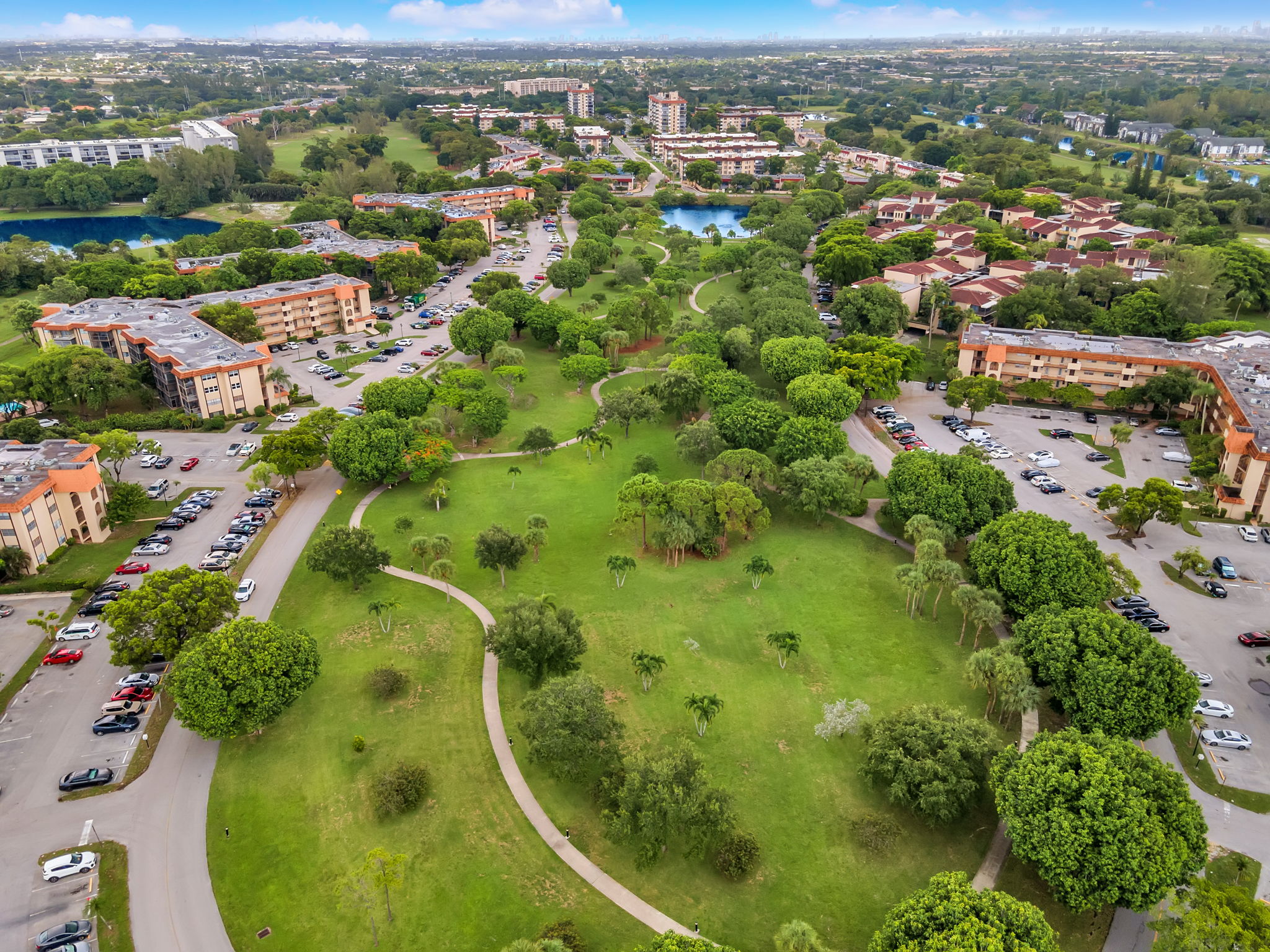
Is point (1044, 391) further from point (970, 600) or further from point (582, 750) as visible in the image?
point (582, 750)

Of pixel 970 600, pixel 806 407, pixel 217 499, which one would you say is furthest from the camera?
pixel 806 407

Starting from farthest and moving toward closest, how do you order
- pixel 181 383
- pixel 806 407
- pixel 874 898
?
pixel 181 383 → pixel 806 407 → pixel 874 898

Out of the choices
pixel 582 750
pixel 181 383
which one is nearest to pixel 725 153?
pixel 181 383

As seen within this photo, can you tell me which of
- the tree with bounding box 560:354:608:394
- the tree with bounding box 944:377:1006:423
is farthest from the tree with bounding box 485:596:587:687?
the tree with bounding box 944:377:1006:423

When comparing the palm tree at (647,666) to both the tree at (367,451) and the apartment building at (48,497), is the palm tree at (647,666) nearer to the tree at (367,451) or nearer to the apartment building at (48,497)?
the tree at (367,451)

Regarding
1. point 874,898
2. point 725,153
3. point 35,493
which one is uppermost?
point 725,153
